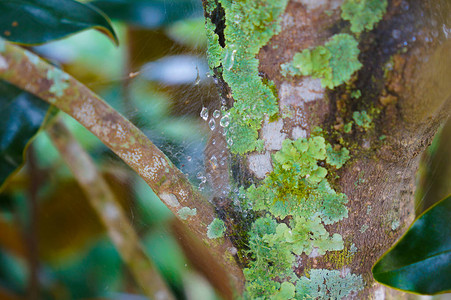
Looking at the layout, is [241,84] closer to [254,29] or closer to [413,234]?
[254,29]

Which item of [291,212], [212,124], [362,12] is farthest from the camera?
[212,124]

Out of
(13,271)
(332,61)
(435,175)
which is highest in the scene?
(332,61)

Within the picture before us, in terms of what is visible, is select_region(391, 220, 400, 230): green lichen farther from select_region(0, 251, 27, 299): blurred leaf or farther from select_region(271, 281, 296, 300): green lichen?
select_region(0, 251, 27, 299): blurred leaf

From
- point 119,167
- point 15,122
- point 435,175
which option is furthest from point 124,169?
point 435,175

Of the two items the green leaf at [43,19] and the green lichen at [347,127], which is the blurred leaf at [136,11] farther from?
the green lichen at [347,127]

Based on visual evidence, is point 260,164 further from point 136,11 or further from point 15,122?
point 136,11

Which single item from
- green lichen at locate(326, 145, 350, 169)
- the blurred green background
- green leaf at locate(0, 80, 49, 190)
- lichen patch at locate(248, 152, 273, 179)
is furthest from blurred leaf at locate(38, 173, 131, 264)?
green lichen at locate(326, 145, 350, 169)

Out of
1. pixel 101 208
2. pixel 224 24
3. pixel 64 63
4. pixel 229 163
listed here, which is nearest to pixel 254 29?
pixel 224 24
